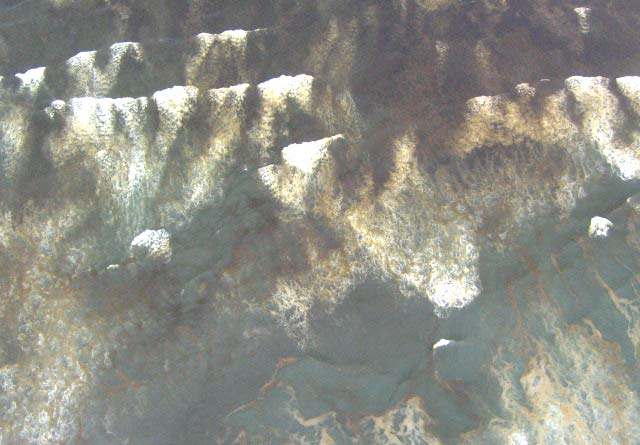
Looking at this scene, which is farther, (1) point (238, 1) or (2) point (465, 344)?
(1) point (238, 1)

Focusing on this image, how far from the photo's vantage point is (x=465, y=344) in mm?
1890

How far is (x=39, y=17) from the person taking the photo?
214 cm

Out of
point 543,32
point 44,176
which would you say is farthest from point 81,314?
point 543,32

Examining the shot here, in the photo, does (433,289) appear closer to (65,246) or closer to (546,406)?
(546,406)

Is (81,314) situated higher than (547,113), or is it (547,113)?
(547,113)

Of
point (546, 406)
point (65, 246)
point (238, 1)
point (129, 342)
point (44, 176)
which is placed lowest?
point (546, 406)

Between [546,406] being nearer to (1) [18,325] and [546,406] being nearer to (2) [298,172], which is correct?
(2) [298,172]

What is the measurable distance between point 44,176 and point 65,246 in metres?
0.23

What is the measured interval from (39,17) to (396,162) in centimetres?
126

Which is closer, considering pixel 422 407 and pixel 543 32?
pixel 422 407

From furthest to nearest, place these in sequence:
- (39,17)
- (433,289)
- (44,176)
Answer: (39,17)
(44,176)
(433,289)

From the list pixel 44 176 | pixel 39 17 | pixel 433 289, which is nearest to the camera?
pixel 433 289

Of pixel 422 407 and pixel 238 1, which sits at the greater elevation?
pixel 238 1

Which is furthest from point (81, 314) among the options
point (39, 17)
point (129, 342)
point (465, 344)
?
point (465, 344)
